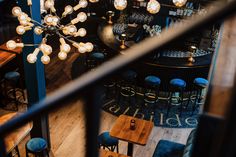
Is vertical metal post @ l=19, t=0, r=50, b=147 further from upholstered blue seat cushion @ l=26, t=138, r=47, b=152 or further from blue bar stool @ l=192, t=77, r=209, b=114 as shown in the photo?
blue bar stool @ l=192, t=77, r=209, b=114

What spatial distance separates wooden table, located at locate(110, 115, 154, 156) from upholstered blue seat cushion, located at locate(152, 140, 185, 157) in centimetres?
33

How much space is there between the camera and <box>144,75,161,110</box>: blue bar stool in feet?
25.8

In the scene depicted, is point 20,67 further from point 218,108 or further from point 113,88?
point 218,108

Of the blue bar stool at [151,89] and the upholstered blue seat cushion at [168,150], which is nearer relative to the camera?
the upholstered blue seat cushion at [168,150]

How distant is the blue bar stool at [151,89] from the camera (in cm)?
786

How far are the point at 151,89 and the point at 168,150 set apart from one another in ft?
9.50

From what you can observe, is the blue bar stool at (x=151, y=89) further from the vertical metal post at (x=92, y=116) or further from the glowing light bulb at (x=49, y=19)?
the vertical metal post at (x=92, y=116)

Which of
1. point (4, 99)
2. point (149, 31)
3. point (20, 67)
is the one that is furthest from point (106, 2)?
point (4, 99)

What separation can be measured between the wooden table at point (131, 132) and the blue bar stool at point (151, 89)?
178 centimetres

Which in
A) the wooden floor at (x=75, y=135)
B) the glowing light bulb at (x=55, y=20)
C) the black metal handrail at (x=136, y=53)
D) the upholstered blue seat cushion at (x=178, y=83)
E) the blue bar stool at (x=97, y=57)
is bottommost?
the wooden floor at (x=75, y=135)

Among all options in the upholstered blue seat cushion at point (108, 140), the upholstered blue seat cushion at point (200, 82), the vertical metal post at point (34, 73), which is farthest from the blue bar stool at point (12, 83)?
the upholstered blue seat cushion at point (200, 82)

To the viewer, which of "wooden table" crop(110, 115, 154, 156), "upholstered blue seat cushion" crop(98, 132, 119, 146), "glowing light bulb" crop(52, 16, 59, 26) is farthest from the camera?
"upholstered blue seat cushion" crop(98, 132, 119, 146)

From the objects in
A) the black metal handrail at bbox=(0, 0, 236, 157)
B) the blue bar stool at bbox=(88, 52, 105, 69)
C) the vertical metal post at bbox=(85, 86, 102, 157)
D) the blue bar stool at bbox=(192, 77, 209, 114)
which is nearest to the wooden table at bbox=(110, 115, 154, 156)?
the blue bar stool at bbox=(192, 77, 209, 114)

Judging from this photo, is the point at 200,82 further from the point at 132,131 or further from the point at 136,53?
the point at 136,53
